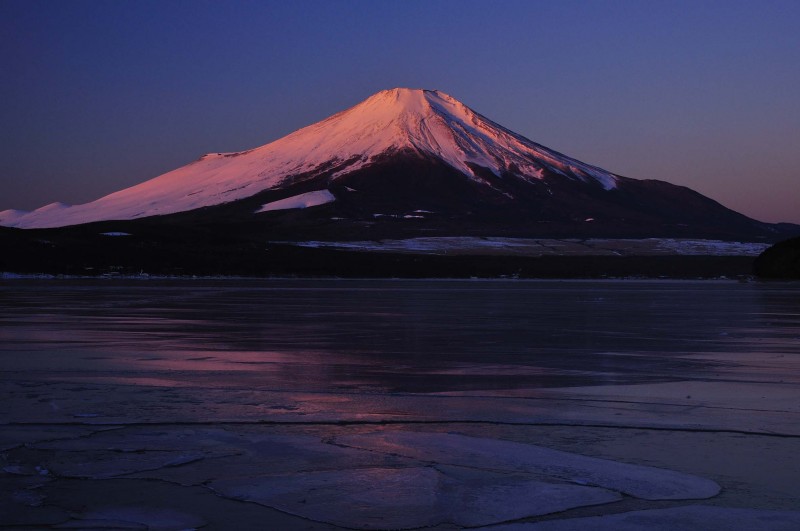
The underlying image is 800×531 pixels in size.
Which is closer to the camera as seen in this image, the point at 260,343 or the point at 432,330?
the point at 260,343

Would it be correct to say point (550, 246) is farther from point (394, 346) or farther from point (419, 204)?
point (394, 346)

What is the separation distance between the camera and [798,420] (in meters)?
8.43

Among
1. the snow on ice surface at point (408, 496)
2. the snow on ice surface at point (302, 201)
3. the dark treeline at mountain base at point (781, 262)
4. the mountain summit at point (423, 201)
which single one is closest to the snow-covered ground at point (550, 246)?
the mountain summit at point (423, 201)

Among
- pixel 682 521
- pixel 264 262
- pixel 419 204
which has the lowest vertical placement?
pixel 682 521

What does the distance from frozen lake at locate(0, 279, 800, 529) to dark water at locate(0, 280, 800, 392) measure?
8cm

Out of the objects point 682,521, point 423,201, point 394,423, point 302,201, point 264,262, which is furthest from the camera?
point 423,201

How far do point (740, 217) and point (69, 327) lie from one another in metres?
194

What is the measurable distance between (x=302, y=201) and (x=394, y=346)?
152823mm

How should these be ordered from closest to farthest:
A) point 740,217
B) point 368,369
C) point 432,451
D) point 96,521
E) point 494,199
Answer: point 96,521, point 432,451, point 368,369, point 494,199, point 740,217

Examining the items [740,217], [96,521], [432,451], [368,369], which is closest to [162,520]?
[96,521]

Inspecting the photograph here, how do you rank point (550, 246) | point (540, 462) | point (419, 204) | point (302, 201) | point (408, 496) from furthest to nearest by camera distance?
Answer: point (419, 204) → point (302, 201) → point (550, 246) → point (540, 462) → point (408, 496)

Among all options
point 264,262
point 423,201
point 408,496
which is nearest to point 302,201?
point 423,201

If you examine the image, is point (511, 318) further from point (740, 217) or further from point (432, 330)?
point (740, 217)

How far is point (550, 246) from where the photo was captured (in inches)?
4606
